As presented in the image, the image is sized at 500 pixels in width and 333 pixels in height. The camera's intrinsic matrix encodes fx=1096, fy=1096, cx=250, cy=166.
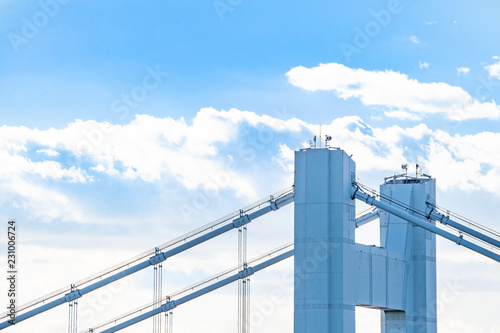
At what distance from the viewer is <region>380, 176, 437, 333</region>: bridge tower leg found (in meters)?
88.9

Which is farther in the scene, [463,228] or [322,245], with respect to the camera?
[463,228]

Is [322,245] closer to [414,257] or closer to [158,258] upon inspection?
[158,258]

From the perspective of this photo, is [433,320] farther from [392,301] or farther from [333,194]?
[333,194]

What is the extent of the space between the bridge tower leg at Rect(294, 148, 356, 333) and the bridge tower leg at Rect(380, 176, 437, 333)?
13.9 metres

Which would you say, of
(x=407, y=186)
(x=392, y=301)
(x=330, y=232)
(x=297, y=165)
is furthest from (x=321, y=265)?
(x=407, y=186)

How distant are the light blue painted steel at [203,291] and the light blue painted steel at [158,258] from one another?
3900 millimetres

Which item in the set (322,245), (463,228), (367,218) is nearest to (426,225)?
(463,228)

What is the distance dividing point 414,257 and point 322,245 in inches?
729

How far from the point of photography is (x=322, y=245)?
7469cm

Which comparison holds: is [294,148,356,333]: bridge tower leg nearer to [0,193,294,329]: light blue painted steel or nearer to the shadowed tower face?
the shadowed tower face

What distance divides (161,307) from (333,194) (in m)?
19.6

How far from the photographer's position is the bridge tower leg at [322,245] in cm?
7425

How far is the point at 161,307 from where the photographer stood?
87062 mm

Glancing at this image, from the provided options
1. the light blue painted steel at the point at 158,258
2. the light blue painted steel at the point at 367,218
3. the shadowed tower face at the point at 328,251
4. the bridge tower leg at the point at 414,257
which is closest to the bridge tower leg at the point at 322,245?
the shadowed tower face at the point at 328,251
